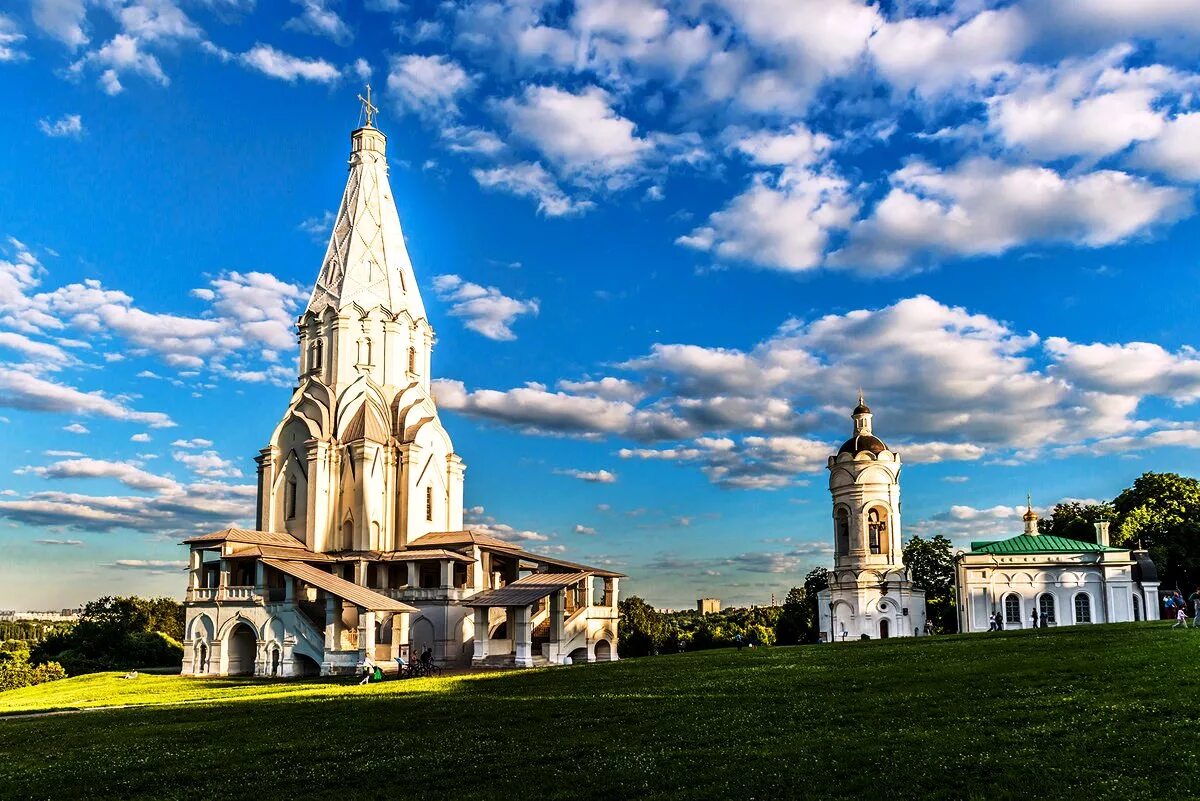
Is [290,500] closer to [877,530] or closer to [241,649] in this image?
[241,649]

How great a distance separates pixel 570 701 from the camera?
20.7m

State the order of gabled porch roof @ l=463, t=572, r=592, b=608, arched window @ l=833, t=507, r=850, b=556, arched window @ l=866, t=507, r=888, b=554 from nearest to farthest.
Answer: gabled porch roof @ l=463, t=572, r=592, b=608 → arched window @ l=866, t=507, r=888, b=554 → arched window @ l=833, t=507, r=850, b=556

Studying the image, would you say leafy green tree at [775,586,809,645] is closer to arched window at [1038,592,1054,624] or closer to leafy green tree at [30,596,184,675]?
arched window at [1038,592,1054,624]

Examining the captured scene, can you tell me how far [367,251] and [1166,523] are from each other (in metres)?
48.6

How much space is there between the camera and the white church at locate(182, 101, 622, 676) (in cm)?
4025

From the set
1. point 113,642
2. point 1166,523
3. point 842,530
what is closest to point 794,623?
point 842,530

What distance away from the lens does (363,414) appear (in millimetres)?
50312

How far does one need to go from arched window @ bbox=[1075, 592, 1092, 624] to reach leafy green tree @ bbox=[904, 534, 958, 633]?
8.14 metres

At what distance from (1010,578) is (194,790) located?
Answer: 46.7m

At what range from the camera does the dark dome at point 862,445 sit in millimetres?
58562

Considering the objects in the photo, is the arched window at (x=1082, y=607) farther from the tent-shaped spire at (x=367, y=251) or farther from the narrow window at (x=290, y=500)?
the narrow window at (x=290, y=500)

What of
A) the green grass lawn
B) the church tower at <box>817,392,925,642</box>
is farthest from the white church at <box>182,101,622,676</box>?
the church tower at <box>817,392,925,642</box>

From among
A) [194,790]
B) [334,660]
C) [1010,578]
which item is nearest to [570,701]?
[194,790]

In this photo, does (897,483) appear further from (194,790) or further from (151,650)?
(194,790)
